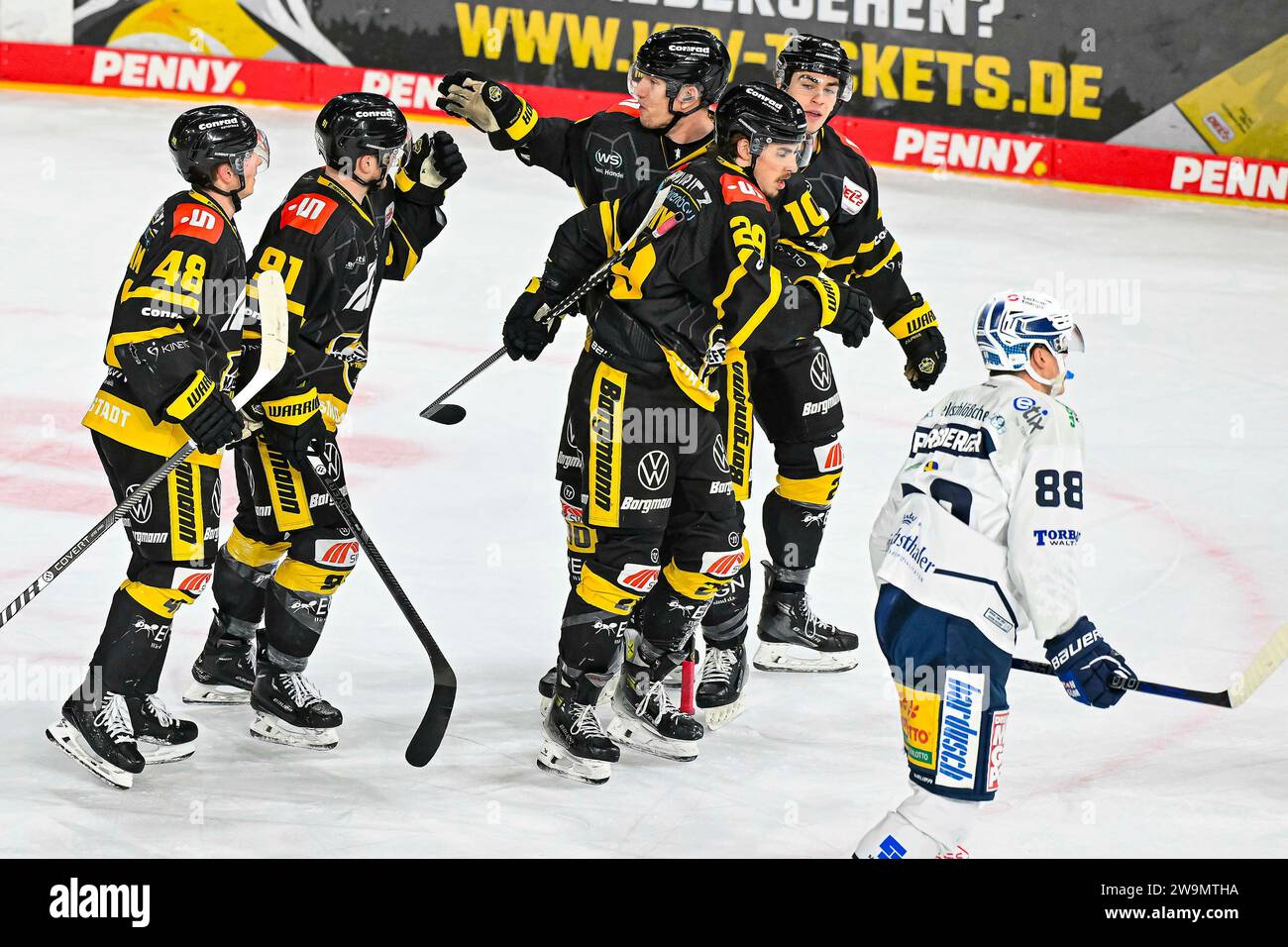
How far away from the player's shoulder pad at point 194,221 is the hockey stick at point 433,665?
2.31 feet

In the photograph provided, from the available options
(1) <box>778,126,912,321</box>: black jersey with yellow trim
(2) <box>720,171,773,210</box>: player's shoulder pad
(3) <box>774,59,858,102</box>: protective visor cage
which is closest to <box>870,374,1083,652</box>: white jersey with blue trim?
(2) <box>720,171,773,210</box>: player's shoulder pad

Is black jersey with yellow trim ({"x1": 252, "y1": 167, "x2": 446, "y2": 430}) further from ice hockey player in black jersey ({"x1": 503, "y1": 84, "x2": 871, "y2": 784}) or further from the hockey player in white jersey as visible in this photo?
the hockey player in white jersey

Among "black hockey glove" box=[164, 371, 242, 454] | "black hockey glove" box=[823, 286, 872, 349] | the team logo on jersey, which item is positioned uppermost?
the team logo on jersey

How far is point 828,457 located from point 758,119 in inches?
57.6

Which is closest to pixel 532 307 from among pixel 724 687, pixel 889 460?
pixel 724 687

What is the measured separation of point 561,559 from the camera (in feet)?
23.9

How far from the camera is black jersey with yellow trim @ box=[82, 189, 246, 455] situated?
510 cm

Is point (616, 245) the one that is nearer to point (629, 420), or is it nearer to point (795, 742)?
point (629, 420)

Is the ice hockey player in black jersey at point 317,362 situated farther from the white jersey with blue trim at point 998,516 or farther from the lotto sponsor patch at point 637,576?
the white jersey with blue trim at point 998,516

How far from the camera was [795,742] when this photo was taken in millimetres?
5836

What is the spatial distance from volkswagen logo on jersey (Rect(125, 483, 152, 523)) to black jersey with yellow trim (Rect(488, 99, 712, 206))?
167cm

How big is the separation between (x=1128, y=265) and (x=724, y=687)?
6.14m

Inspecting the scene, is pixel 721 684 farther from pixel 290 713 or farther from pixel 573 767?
pixel 290 713

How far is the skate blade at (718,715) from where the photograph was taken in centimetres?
593
